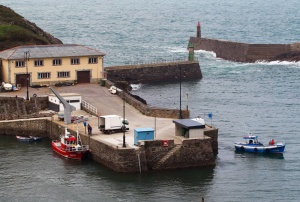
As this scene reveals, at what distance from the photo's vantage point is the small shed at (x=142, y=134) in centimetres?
6981

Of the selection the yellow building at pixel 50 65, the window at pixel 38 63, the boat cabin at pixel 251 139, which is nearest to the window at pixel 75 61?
the yellow building at pixel 50 65

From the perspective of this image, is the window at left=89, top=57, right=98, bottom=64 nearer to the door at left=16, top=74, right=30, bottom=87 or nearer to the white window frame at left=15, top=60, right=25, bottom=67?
the door at left=16, top=74, right=30, bottom=87

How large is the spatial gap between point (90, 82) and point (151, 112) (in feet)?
57.0

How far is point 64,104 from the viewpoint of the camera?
78.9m

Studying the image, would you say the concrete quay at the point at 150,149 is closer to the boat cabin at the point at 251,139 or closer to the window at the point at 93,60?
the boat cabin at the point at 251,139

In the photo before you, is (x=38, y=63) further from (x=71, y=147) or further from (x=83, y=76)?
(x=71, y=147)

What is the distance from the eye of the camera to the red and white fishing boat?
241 ft

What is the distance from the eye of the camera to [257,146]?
77.4 metres

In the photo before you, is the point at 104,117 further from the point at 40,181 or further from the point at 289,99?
the point at 289,99

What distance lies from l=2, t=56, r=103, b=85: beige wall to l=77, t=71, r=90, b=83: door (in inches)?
16.2

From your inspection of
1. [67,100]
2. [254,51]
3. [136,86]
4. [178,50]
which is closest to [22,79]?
[67,100]

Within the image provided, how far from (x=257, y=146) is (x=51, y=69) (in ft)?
88.8

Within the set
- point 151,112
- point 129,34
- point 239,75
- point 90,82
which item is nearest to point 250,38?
point 129,34

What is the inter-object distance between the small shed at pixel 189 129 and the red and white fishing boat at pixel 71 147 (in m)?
7.88
